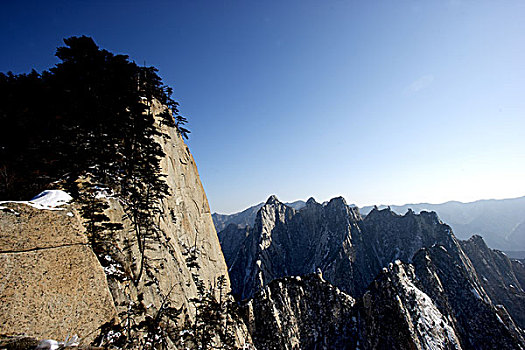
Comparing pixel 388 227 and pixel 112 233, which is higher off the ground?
pixel 112 233

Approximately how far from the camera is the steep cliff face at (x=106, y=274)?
5.21m

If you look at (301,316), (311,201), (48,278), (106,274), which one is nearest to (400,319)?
(301,316)

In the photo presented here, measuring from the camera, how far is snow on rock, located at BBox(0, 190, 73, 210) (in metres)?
6.55

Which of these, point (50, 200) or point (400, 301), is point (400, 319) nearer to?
point (400, 301)

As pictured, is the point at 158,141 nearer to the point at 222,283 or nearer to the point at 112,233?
the point at 112,233

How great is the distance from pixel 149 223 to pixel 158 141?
23.3 feet

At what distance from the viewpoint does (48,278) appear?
5590 millimetres

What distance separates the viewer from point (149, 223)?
38.1 feet

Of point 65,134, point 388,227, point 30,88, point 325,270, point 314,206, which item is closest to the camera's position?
point 65,134

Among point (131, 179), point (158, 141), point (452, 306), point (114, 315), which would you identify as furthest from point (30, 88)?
point (452, 306)

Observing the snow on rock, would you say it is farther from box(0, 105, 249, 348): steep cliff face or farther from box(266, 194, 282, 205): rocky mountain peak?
box(266, 194, 282, 205): rocky mountain peak

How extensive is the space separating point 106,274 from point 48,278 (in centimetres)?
238

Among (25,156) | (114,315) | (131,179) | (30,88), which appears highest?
(30,88)

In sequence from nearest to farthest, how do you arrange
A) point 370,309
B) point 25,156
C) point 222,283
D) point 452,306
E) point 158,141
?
point 25,156, point 158,141, point 222,283, point 370,309, point 452,306
